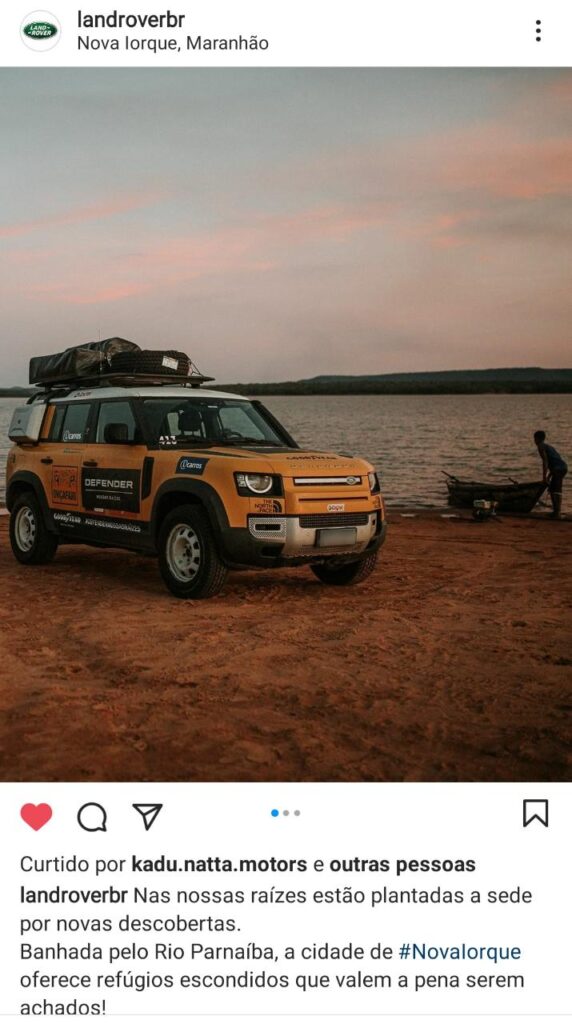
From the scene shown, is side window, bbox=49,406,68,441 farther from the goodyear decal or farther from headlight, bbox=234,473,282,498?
headlight, bbox=234,473,282,498

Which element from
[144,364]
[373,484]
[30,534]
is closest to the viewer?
[373,484]

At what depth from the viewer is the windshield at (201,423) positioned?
9516 millimetres

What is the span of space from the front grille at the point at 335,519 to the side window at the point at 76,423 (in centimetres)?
308

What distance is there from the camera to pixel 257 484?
848 cm

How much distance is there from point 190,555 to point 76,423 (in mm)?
2617

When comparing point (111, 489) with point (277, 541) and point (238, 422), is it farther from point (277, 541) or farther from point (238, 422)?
point (277, 541)

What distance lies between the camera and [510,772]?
14.8 ft
